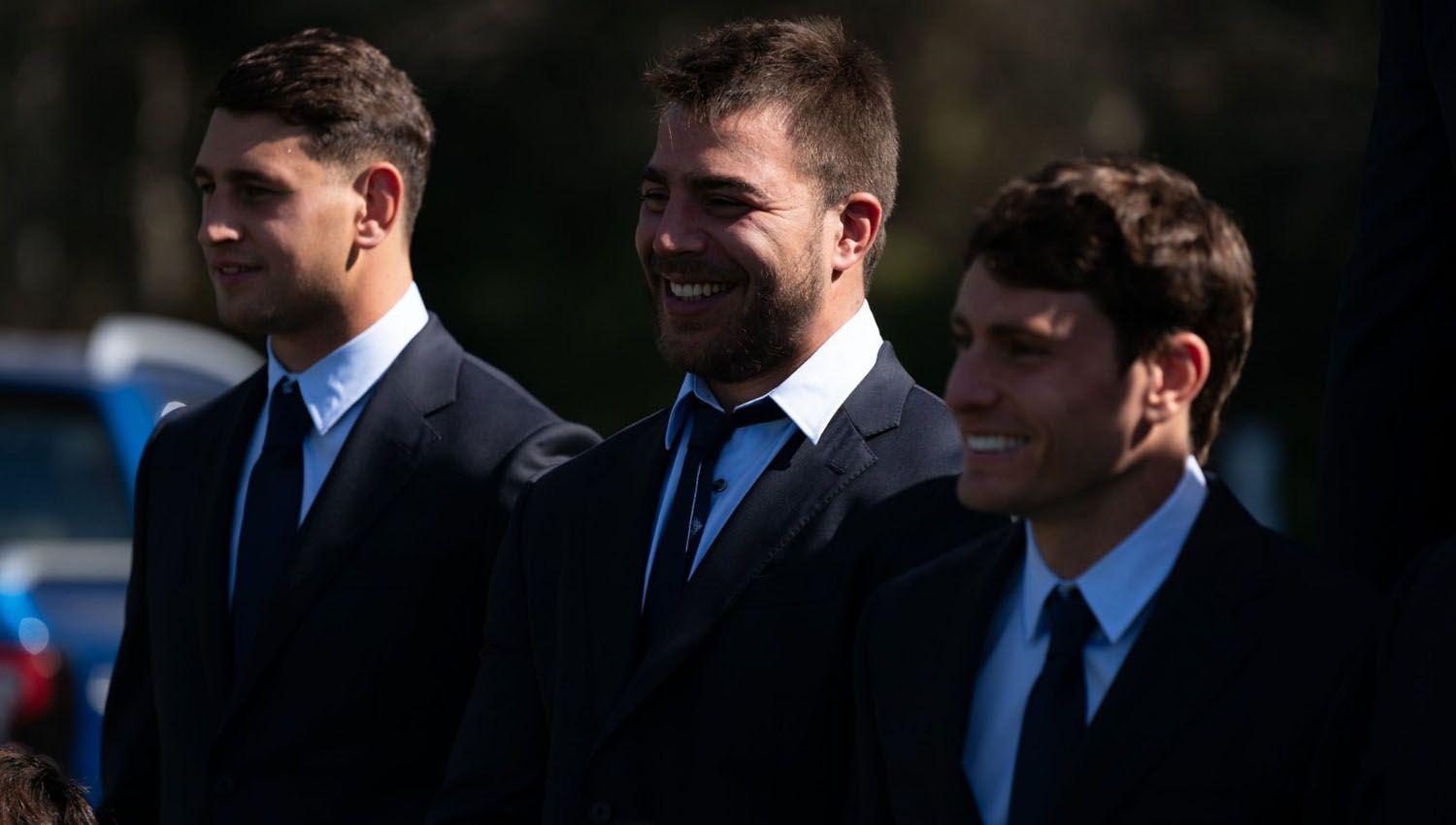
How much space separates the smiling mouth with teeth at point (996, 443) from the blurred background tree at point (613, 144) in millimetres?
10436

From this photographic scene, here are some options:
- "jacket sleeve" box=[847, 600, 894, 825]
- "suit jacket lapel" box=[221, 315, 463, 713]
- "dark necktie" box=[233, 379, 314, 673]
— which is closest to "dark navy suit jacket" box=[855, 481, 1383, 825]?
"jacket sleeve" box=[847, 600, 894, 825]

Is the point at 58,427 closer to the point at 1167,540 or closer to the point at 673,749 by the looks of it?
the point at 673,749

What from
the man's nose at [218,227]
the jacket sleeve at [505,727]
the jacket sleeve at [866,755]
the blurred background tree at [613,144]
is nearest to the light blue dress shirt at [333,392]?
the man's nose at [218,227]

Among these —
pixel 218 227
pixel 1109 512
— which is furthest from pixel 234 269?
pixel 1109 512

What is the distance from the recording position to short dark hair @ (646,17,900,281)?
3395 mm

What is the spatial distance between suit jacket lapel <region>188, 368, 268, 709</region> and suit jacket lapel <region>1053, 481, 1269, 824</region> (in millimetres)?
1710

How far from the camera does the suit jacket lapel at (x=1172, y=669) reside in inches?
101

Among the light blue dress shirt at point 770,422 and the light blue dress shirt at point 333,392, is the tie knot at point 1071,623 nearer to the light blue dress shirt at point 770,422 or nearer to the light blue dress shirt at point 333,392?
the light blue dress shirt at point 770,422

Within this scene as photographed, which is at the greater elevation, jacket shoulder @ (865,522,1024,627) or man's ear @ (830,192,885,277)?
man's ear @ (830,192,885,277)

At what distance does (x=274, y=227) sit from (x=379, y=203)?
8.1 inches

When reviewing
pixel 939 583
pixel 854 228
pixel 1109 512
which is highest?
pixel 854 228

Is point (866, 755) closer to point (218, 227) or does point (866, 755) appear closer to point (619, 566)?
point (619, 566)

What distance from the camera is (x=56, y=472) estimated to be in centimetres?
643

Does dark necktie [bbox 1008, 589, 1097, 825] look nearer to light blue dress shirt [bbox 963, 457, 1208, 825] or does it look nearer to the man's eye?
light blue dress shirt [bbox 963, 457, 1208, 825]
